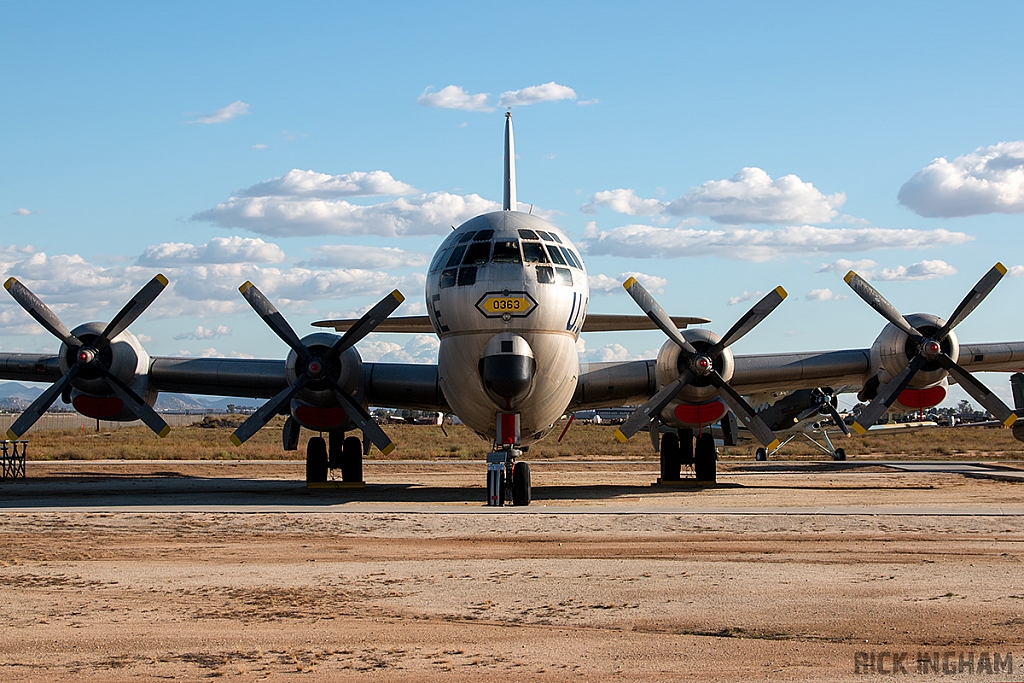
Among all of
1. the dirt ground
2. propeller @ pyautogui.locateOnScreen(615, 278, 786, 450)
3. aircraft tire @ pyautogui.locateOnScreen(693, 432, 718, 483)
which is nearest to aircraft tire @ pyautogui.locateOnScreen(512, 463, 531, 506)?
the dirt ground

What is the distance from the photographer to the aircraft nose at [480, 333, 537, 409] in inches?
690

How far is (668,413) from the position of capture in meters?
23.1

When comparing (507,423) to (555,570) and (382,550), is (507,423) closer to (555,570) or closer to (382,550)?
(382,550)

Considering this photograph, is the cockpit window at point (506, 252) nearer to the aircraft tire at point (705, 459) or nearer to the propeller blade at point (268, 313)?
the propeller blade at point (268, 313)

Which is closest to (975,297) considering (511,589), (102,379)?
(511,589)

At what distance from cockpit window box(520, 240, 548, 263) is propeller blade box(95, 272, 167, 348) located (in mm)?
9260

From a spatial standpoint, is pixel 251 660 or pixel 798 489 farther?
pixel 798 489

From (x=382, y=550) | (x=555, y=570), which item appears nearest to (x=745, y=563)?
(x=555, y=570)

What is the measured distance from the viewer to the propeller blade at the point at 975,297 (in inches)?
874

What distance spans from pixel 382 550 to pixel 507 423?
5.89 m

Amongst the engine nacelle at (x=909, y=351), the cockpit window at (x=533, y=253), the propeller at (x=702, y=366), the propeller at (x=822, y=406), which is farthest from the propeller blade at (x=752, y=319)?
the propeller at (x=822, y=406)

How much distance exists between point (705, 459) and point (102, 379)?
570 inches

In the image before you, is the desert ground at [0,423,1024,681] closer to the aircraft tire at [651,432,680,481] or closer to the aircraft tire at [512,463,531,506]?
the aircraft tire at [512,463,531,506]

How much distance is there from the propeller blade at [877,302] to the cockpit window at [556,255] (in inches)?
313
